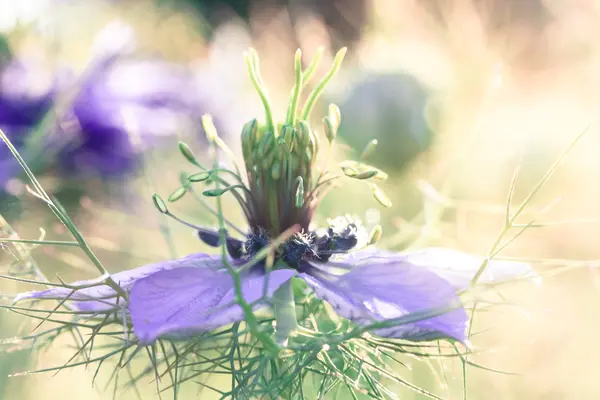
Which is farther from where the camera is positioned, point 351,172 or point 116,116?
point 116,116

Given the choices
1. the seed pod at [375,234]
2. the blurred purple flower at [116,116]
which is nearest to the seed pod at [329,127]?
the seed pod at [375,234]

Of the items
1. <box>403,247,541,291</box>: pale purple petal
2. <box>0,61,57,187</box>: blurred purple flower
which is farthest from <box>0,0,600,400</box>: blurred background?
<box>403,247,541,291</box>: pale purple petal

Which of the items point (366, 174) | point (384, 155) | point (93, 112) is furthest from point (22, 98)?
point (366, 174)

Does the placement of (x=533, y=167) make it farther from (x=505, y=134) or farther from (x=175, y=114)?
(x=175, y=114)

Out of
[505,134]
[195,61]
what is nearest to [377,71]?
[505,134]

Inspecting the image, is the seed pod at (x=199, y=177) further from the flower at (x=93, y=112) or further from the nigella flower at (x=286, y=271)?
the flower at (x=93, y=112)

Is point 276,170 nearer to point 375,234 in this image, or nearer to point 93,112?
point 375,234

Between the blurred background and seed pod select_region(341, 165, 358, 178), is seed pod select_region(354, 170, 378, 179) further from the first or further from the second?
the blurred background
